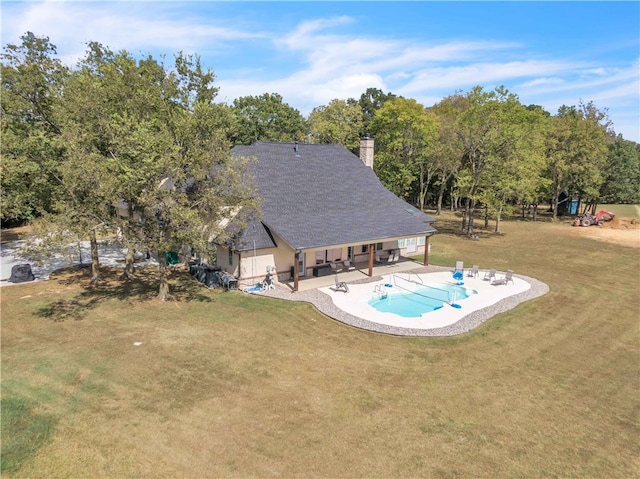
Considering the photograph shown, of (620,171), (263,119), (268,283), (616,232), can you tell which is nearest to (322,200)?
(268,283)

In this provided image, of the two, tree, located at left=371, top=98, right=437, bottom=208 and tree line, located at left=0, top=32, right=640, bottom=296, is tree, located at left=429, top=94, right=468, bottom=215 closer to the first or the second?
tree, located at left=371, top=98, right=437, bottom=208

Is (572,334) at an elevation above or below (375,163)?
below

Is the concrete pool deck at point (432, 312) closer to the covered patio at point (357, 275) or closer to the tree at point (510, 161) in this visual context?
the covered patio at point (357, 275)

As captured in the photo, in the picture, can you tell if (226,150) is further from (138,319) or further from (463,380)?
(463,380)

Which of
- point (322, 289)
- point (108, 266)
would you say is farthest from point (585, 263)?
point (108, 266)

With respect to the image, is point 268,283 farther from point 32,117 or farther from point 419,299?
point 32,117

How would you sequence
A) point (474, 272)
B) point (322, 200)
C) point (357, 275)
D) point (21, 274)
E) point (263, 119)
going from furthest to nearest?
point (263, 119)
point (322, 200)
point (474, 272)
point (357, 275)
point (21, 274)
